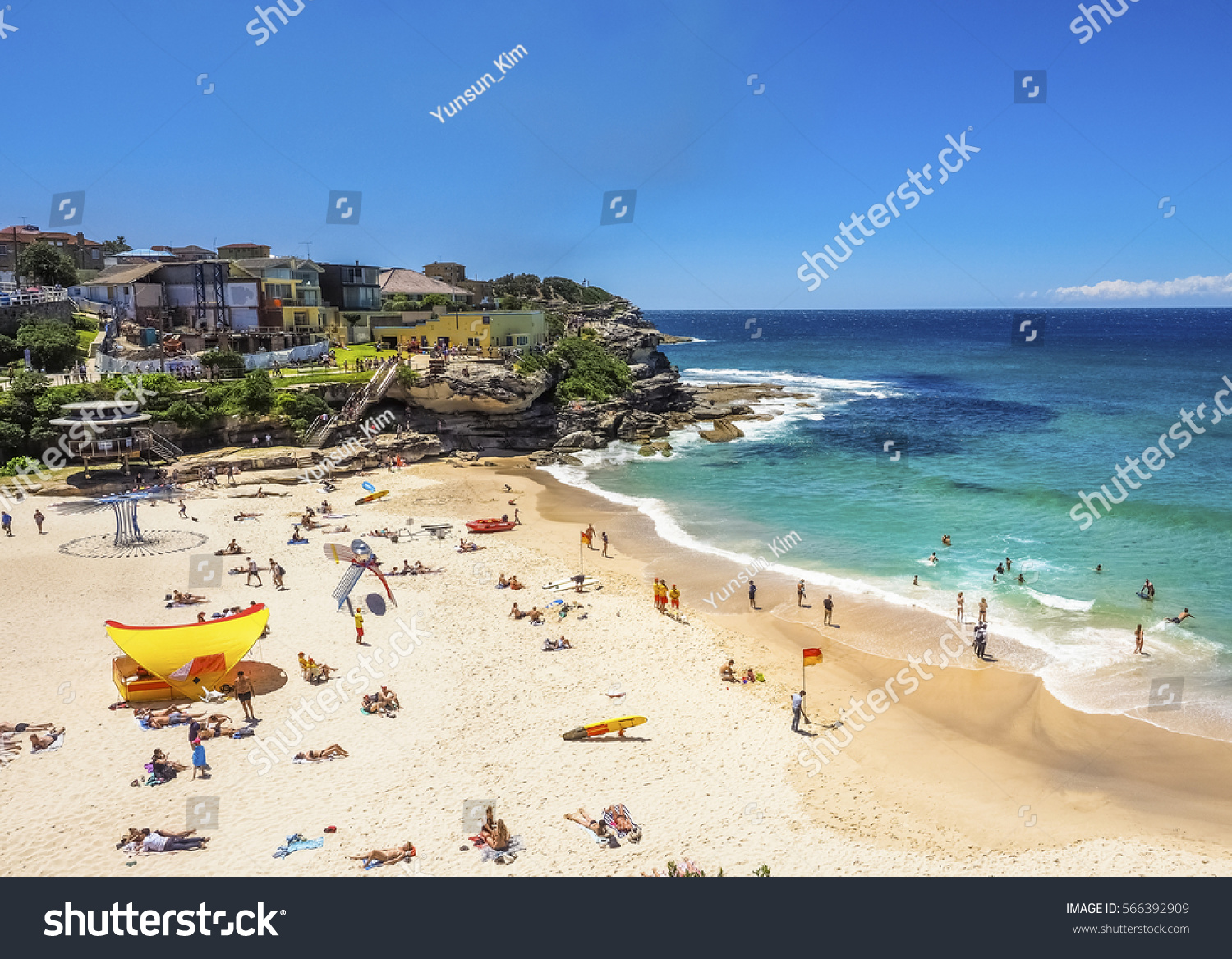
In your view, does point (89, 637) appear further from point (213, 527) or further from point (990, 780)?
point (990, 780)

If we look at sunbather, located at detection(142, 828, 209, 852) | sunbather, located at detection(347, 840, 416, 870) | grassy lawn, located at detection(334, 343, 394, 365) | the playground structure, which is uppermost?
grassy lawn, located at detection(334, 343, 394, 365)

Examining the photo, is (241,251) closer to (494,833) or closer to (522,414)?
(522,414)

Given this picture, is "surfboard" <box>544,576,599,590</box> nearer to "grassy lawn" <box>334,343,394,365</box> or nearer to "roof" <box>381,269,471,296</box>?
"grassy lawn" <box>334,343,394,365</box>

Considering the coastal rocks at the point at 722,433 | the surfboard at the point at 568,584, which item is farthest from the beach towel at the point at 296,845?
the coastal rocks at the point at 722,433

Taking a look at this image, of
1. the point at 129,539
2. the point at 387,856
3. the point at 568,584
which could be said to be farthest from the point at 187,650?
the point at 129,539

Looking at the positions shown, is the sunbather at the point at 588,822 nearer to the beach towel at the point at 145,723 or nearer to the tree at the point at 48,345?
the beach towel at the point at 145,723

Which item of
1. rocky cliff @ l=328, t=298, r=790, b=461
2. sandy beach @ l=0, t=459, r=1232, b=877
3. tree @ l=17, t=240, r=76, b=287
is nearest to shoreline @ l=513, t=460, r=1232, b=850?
sandy beach @ l=0, t=459, r=1232, b=877

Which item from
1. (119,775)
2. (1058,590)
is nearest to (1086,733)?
(1058,590)
